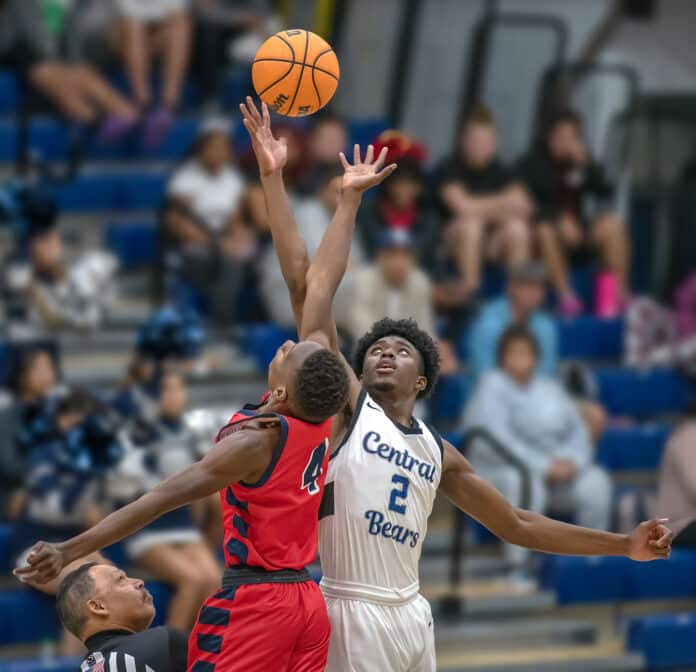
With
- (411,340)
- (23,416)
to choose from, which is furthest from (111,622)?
(23,416)

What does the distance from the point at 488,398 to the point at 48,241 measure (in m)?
2.59

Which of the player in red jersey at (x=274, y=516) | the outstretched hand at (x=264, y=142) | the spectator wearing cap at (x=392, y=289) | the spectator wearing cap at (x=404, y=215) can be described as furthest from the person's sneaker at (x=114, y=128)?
the player in red jersey at (x=274, y=516)

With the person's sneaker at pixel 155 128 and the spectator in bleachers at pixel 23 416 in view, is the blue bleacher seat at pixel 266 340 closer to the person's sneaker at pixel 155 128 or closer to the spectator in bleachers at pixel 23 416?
the spectator in bleachers at pixel 23 416

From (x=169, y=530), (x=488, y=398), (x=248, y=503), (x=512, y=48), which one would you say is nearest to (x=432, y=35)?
(x=512, y=48)

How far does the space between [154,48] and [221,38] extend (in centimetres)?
86

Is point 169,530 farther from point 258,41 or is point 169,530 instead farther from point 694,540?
point 258,41

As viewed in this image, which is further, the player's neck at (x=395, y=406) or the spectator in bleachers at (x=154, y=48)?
the spectator in bleachers at (x=154, y=48)

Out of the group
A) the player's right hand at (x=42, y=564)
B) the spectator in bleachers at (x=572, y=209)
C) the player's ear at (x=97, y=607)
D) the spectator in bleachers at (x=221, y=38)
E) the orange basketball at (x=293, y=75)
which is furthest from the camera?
the spectator in bleachers at (x=221, y=38)

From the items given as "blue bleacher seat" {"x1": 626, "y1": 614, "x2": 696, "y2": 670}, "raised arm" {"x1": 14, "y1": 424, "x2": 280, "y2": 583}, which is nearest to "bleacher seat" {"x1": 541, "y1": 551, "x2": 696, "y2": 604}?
"blue bleacher seat" {"x1": 626, "y1": 614, "x2": 696, "y2": 670}

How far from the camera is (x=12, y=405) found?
816 cm

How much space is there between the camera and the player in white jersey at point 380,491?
493 centimetres

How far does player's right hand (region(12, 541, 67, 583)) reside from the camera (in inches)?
164

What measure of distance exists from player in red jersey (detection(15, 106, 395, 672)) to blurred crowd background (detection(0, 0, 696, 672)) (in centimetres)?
253

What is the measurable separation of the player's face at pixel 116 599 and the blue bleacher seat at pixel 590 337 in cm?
605
